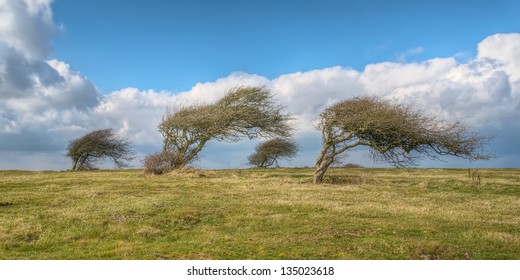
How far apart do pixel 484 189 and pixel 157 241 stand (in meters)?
23.6

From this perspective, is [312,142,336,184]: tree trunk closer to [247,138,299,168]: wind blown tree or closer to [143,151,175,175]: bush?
→ [143,151,175,175]: bush

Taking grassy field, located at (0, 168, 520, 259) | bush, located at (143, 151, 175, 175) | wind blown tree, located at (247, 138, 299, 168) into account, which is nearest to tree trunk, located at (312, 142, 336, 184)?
grassy field, located at (0, 168, 520, 259)

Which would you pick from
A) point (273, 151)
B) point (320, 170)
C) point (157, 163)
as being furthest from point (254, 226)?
point (273, 151)

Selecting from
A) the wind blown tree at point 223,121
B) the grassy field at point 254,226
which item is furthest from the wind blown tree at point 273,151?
the grassy field at point 254,226

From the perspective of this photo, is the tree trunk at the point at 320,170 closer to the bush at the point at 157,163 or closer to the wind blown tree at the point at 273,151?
the bush at the point at 157,163

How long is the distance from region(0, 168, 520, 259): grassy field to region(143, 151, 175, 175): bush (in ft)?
59.8

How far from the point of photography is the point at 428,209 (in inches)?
717

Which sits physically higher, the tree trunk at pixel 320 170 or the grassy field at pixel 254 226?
the tree trunk at pixel 320 170

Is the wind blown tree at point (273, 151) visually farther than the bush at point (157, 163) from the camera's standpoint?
Yes

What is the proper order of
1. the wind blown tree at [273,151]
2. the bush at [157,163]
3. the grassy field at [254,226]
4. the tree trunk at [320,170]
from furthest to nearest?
the wind blown tree at [273,151] → the bush at [157,163] → the tree trunk at [320,170] → the grassy field at [254,226]

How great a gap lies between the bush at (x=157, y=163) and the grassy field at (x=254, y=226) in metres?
18.2

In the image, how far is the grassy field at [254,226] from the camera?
11117 mm
